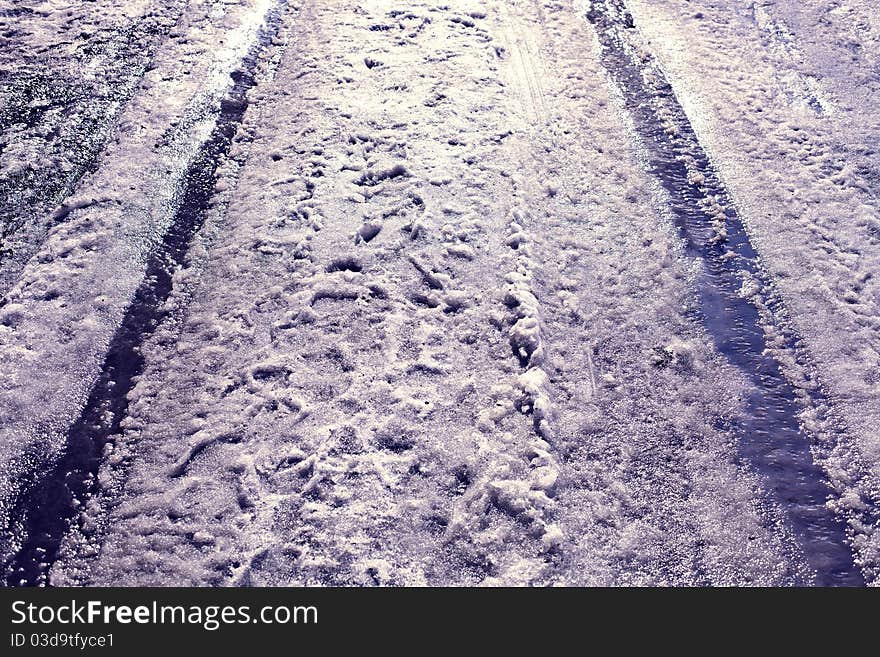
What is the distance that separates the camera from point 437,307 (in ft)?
9.16

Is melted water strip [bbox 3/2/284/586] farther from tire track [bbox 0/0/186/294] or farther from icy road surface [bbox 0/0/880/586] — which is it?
tire track [bbox 0/0/186/294]

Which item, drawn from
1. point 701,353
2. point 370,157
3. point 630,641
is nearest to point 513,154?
point 370,157

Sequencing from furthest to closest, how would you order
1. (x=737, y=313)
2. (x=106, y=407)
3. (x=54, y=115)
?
(x=54, y=115), (x=737, y=313), (x=106, y=407)

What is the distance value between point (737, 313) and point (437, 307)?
1.41 meters

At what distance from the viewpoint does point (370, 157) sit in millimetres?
3463

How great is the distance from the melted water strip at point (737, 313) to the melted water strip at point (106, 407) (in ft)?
8.34

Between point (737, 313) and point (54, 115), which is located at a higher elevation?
point (54, 115)

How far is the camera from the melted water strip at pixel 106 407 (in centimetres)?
211

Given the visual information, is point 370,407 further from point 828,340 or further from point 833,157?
point 833,157

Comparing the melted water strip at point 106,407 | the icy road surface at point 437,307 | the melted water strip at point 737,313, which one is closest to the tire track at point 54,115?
the icy road surface at point 437,307

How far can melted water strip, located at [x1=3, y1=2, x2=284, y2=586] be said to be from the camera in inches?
83.2

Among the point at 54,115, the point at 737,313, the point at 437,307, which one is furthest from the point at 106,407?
A: the point at 737,313

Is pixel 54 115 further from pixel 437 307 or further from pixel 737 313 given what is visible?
pixel 737 313

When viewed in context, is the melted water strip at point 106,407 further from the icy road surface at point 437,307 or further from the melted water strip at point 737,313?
the melted water strip at point 737,313
